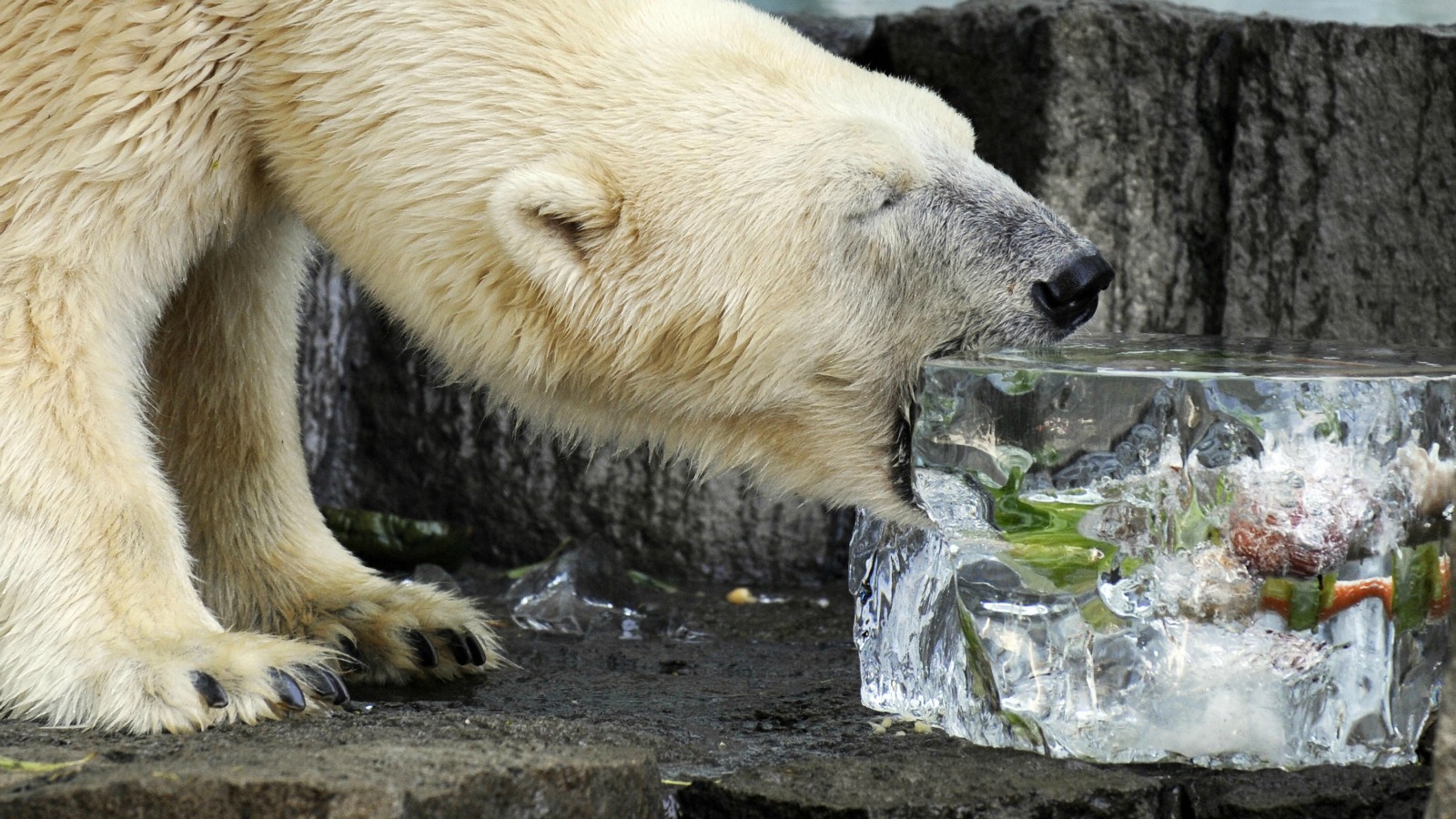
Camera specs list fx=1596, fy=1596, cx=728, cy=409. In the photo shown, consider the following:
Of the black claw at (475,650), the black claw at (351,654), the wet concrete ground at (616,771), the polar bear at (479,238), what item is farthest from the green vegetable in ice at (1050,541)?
the black claw at (351,654)

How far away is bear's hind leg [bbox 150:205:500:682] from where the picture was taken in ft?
9.95

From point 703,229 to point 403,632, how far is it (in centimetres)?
99

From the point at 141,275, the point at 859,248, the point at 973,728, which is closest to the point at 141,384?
the point at 141,275

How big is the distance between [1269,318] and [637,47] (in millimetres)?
1989

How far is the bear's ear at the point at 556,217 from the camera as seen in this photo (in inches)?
94.7

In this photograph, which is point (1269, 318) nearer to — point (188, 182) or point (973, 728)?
point (973, 728)

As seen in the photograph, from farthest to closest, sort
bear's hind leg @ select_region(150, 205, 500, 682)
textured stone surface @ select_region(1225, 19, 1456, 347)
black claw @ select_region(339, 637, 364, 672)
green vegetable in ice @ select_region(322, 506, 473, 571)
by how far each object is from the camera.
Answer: green vegetable in ice @ select_region(322, 506, 473, 571) < textured stone surface @ select_region(1225, 19, 1456, 347) < bear's hind leg @ select_region(150, 205, 500, 682) < black claw @ select_region(339, 637, 364, 672)

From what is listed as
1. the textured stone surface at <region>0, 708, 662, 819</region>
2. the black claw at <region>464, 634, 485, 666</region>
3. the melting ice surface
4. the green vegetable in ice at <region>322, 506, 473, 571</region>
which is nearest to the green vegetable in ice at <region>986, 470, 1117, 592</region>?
the melting ice surface

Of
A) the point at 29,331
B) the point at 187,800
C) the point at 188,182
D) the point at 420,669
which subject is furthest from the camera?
the point at 420,669

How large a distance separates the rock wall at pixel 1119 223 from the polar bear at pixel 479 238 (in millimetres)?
1109

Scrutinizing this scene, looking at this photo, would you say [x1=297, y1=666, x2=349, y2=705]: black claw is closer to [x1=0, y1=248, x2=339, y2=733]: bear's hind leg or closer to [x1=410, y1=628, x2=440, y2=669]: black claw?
[x1=0, y1=248, x2=339, y2=733]: bear's hind leg

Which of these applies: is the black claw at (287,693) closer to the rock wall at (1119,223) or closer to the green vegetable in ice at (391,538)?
the rock wall at (1119,223)

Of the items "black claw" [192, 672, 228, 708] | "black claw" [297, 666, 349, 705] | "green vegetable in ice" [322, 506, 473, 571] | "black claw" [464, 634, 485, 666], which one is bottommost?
"green vegetable in ice" [322, 506, 473, 571]

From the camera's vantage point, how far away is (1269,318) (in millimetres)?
3863
